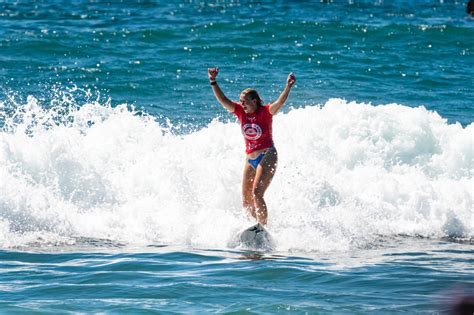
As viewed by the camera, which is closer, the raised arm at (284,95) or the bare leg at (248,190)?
the raised arm at (284,95)

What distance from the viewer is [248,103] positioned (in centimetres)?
1114

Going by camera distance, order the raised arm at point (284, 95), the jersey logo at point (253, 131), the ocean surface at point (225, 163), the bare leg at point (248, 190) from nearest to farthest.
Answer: the ocean surface at point (225, 163) → the raised arm at point (284, 95) → the jersey logo at point (253, 131) → the bare leg at point (248, 190)

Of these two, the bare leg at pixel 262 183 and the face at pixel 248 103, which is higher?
the face at pixel 248 103

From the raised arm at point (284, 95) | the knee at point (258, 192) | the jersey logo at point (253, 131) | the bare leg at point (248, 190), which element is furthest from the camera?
the bare leg at point (248, 190)

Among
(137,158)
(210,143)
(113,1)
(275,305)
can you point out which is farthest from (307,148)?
(113,1)

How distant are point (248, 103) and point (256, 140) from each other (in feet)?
1.59

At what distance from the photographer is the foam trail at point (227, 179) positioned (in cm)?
1145

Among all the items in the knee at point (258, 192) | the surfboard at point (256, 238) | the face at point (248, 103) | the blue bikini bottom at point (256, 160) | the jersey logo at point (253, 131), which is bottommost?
the surfboard at point (256, 238)

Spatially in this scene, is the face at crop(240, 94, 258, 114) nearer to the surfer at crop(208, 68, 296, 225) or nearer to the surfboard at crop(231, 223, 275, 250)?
the surfer at crop(208, 68, 296, 225)

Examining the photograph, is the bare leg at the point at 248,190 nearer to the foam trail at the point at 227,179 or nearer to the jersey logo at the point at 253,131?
the foam trail at the point at 227,179

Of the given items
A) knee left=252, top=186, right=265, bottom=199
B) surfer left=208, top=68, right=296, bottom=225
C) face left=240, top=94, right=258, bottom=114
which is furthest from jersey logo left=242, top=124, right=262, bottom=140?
knee left=252, top=186, right=265, bottom=199

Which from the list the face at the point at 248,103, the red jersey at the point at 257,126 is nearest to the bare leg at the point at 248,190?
the red jersey at the point at 257,126

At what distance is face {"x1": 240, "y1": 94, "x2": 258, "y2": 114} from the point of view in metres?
11.1

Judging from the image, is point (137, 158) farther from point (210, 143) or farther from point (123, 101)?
point (123, 101)
